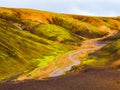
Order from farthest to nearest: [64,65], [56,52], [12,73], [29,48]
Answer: [56,52] → [29,48] → [64,65] → [12,73]

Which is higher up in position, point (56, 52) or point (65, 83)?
point (65, 83)

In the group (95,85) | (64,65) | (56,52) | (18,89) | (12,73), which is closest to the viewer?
(18,89)

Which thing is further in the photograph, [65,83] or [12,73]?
[12,73]

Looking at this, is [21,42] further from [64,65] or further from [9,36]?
[64,65]

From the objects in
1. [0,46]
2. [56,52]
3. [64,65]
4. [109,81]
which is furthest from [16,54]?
[109,81]

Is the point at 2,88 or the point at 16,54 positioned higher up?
the point at 2,88

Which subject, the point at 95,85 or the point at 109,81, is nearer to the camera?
the point at 95,85

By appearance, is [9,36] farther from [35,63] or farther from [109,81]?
[109,81]

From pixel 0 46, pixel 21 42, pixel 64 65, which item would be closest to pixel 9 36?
pixel 21 42

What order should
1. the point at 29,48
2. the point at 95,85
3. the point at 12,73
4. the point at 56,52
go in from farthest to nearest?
the point at 56,52 < the point at 29,48 < the point at 12,73 < the point at 95,85

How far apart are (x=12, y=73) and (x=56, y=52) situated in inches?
2724

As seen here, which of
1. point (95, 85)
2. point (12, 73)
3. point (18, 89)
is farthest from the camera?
point (12, 73)

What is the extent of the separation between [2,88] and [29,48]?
124 metres

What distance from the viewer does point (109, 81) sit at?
52562mm
